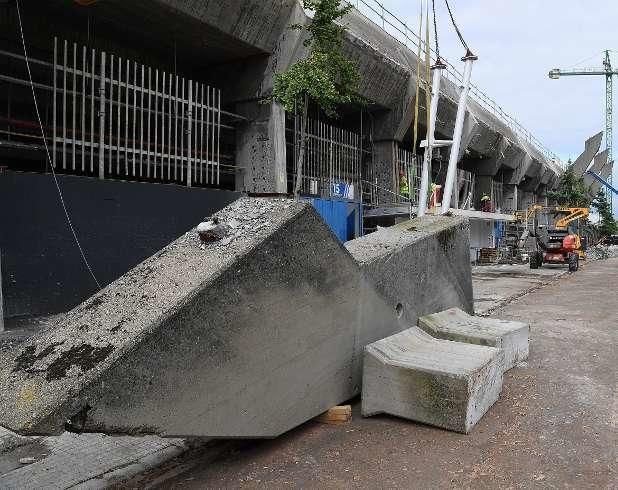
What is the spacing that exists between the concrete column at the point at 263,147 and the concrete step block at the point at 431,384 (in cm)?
761

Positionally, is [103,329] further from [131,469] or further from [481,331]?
[481,331]

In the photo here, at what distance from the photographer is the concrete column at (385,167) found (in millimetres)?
16312

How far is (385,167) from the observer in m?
16.5

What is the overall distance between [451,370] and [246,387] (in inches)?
60.1

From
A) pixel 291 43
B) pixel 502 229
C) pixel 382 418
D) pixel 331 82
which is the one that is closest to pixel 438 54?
pixel 331 82

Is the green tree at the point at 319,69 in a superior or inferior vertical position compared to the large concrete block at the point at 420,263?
superior

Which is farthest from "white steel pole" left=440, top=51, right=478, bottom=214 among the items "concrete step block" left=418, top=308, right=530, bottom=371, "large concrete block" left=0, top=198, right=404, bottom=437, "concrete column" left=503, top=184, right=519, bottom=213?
"concrete column" left=503, top=184, right=519, bottom=213

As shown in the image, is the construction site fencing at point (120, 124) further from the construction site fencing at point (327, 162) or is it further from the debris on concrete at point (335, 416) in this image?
the debris on concrete at point (335, 416)

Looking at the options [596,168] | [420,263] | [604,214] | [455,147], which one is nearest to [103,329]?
[420,263]

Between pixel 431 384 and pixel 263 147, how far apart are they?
862 centimetres

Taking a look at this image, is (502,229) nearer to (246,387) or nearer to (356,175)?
(356,175)

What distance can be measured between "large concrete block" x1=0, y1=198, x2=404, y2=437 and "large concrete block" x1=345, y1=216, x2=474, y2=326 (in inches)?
17.2

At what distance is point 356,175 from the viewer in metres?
15.3

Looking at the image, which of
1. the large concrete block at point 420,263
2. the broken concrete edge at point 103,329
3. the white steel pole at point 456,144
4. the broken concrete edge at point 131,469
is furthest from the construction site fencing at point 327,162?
the broken concrete edge at point 131,469
